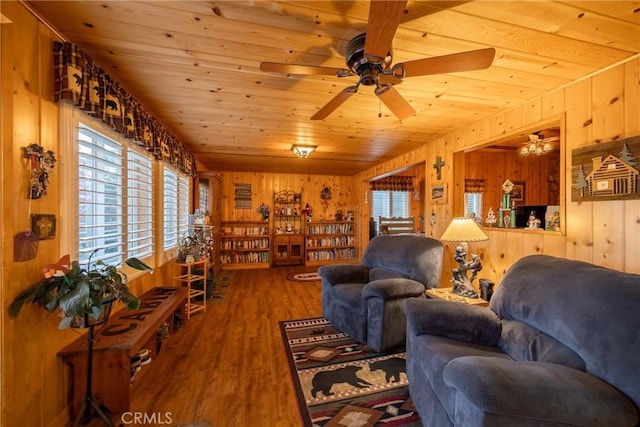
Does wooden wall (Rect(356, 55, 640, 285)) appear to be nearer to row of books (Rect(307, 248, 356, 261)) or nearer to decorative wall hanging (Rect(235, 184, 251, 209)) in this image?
row of books (Rect(307, 248, 356, 261))

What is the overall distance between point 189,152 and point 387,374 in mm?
3963

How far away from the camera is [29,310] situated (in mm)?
1275

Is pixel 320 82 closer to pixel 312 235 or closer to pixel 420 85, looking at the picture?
pixel 420 85

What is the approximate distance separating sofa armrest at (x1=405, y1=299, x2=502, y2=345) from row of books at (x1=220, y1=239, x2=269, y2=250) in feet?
16.0

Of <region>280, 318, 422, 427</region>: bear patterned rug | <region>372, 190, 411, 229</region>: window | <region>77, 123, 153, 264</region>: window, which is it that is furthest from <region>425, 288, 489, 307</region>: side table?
<region>372, 190, 411, 229</region>: window

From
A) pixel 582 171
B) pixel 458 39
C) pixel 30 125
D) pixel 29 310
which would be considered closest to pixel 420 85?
pixel 458 39

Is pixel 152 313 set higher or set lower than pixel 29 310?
lower

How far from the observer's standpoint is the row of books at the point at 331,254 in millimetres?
6328

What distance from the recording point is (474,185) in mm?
4918

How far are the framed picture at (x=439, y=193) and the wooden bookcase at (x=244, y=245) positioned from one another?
3847 mm

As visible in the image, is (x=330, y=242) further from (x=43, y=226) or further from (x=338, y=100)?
(x=43, y=226)

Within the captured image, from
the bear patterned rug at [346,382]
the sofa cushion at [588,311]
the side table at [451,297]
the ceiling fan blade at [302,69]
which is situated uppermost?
the ceiling fan blade at [302,69]

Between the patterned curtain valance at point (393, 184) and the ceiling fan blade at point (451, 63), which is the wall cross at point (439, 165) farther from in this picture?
the patterned curtain valance at point (393, 184)

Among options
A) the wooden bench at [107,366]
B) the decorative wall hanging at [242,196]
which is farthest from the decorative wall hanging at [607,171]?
the decorative wall hanging at [242,196]
